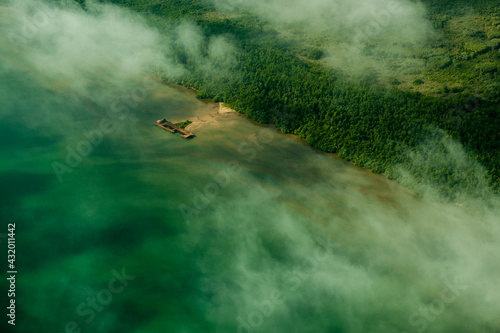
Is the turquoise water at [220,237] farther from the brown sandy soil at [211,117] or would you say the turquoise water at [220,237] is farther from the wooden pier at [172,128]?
the brown sandy soil at [211,117]

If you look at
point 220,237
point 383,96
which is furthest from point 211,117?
point 383,96

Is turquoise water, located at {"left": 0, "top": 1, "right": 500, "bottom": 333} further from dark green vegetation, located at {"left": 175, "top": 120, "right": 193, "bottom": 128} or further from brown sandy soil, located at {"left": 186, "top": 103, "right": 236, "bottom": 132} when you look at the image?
dark green vegetation, located at {"left": 175, "top": 120, "right": 193, "bottom": 128}

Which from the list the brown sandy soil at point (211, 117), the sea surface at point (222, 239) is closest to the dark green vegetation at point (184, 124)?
the brown sandy soil at point (211, 117)

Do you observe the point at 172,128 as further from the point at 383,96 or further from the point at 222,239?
the point at 383,96

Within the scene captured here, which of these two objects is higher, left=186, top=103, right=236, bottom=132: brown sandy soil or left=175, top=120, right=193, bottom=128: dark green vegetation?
left=186, top=103, right=236, bottom=132: brown sandy soil

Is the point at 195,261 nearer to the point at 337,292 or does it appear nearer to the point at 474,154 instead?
the point at 337,292

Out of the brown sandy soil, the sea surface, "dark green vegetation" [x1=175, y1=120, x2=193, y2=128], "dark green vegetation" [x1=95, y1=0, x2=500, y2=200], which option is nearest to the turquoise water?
the sea surface
